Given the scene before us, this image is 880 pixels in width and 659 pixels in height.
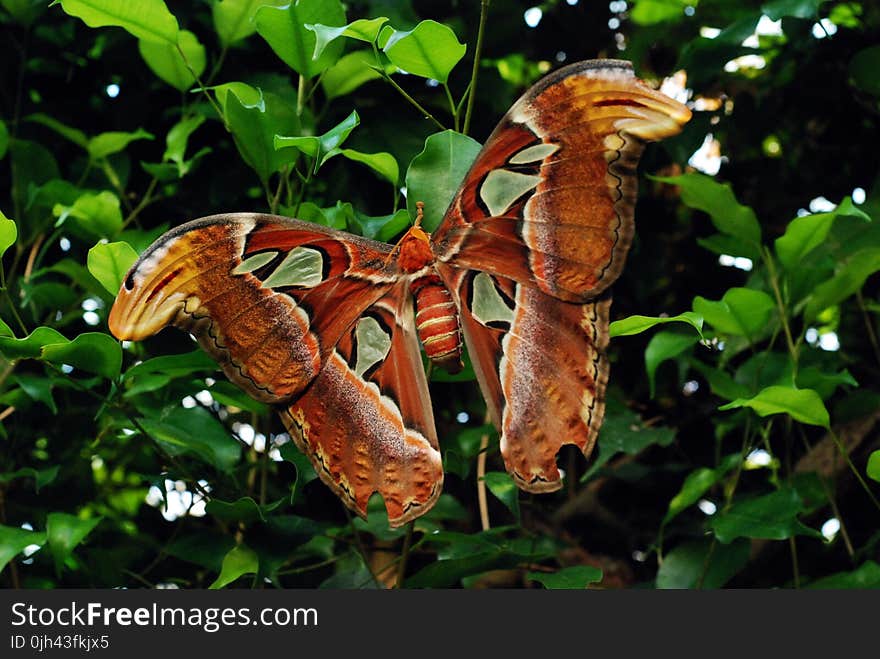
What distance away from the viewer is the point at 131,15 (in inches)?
41.5

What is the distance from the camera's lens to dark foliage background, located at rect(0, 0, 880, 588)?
3.57 ft

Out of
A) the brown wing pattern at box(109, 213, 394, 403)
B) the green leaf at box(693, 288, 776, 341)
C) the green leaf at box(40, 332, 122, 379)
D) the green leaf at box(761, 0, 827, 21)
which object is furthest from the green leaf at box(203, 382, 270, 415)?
A: the green leaf at box(761, 0, 827, 21)

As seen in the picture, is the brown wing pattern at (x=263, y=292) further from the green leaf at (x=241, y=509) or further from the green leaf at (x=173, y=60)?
the green leaf at (x=173, y=60)

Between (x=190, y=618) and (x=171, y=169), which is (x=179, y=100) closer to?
(x=171, y=169)

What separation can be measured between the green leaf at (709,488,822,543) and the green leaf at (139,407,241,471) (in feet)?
2.03

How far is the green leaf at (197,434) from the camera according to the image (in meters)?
1.10

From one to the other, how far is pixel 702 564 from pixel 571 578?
0.24 metres

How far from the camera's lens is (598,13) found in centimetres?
164

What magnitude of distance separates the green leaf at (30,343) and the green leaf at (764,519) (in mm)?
808

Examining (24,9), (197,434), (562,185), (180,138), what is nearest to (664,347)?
(562,185)

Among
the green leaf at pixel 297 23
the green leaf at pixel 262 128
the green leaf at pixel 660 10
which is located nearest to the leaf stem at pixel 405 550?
the green leaf at pixel 262 128

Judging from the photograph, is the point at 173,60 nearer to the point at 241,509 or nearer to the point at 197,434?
the point at 197,434

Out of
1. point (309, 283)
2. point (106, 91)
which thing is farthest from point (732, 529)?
point (106, 91)

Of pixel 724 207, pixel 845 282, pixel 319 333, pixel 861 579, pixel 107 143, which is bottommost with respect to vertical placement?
A: pixel 861 579
